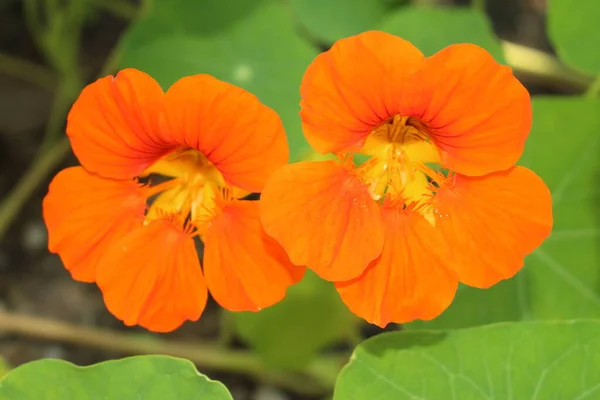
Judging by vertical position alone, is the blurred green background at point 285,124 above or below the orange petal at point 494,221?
below

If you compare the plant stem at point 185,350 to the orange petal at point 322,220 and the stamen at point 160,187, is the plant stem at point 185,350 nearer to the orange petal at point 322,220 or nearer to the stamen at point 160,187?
the stamen at point 160,187

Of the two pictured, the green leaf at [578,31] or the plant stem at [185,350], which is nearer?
the green leaf at [578,31]

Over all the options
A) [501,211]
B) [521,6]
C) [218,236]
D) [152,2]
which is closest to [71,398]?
[218,236]

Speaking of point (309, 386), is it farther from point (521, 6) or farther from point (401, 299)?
point (521, 6)

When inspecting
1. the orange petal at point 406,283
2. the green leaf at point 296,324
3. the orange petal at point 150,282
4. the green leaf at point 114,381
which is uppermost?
the orange petal at point 406,283

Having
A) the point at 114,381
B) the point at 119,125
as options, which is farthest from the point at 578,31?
the point at 114,381

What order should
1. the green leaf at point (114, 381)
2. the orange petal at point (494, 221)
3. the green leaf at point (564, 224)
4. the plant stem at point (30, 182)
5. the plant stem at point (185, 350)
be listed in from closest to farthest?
the orange petal at point (494, 221) → the green leaf at point (114, 381) → the green leaf at point (564, 224) → the plant stem at point (185, 350) → the plant stem at point (30, 182)

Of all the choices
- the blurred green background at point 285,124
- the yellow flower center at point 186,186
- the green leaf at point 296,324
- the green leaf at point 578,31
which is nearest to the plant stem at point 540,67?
the blurred green background at point 285,124

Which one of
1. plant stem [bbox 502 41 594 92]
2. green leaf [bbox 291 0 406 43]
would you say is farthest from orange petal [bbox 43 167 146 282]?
plant stem [bbox 502 41 594 92]
